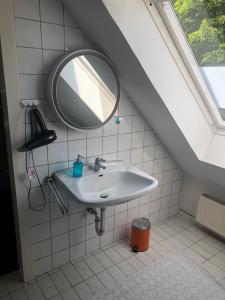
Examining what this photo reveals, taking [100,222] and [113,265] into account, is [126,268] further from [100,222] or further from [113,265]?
[100,222]

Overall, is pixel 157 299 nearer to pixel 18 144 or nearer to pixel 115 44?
pixel 18 144

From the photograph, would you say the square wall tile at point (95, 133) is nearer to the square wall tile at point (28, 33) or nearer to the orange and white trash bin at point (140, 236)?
the square wall tile at point (28, 33)

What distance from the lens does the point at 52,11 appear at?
1.44 metres

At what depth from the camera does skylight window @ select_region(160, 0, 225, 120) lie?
1542 mm

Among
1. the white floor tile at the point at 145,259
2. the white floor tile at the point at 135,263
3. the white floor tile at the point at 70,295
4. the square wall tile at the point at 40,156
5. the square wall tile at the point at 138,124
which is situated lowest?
the white floor tile at the point at 70,295

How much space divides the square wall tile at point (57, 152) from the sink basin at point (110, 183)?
9 centimetres

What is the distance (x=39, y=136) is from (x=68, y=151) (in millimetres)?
304

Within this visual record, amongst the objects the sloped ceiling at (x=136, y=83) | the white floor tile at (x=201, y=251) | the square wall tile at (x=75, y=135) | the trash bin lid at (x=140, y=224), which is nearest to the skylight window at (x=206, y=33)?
the sloped ceiling at (x=136, y=83)

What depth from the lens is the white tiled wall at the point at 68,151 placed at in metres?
1.42

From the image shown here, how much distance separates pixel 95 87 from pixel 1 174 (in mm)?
914

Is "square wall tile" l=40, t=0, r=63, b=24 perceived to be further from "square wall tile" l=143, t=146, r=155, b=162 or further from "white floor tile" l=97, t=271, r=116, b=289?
"white floor tile" l=97, t=271, r=116, b=289

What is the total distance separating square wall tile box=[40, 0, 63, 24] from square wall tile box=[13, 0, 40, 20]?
36 millimetres

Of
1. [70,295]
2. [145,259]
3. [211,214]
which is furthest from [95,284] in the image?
[211,214]

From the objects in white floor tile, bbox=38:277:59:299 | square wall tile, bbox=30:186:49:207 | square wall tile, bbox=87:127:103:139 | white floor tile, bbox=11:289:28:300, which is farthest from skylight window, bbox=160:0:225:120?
white floor tile, bbox=11:289:28:300
